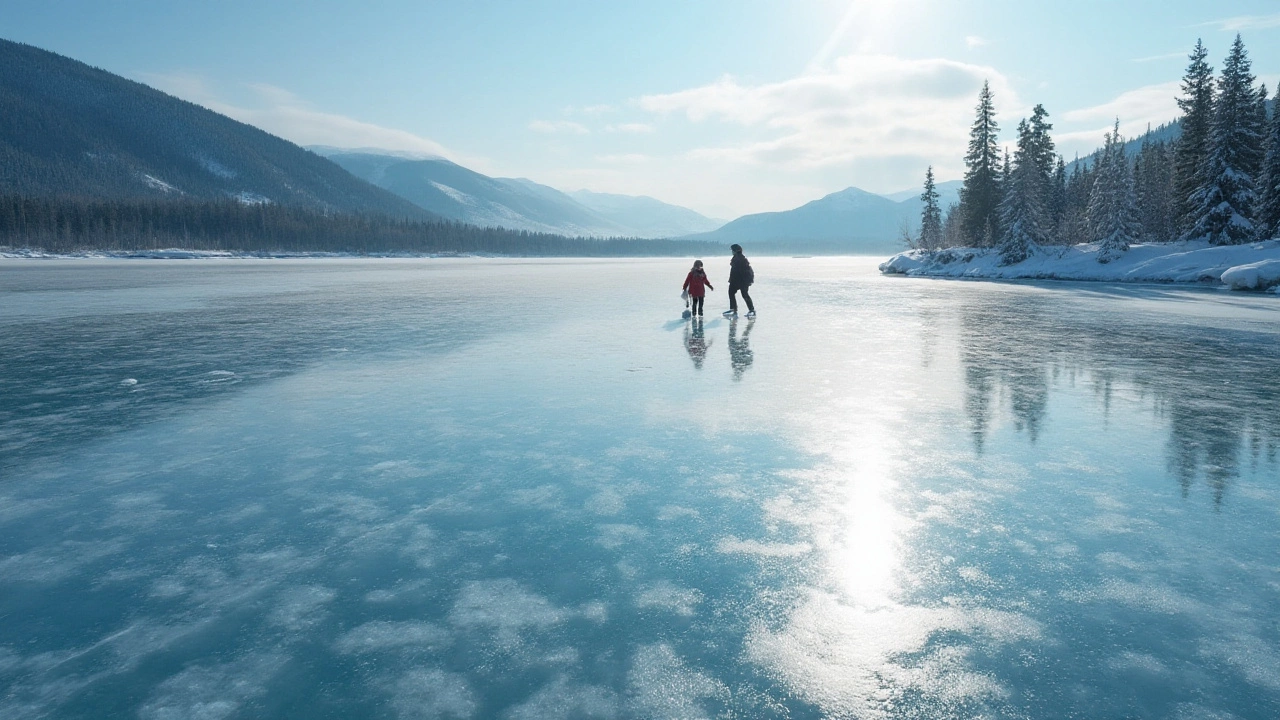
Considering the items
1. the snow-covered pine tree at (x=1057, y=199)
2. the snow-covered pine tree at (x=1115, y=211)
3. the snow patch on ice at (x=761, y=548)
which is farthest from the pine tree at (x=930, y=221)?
→ the snow patch on ice at (x=761, y=548)

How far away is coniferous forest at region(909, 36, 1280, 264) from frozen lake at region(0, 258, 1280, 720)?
40081 millimetres

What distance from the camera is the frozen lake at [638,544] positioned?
282cm

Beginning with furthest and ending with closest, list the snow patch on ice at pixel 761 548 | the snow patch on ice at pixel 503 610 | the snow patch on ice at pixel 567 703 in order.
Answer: the snow patch on ice at pixel 761 548, the snow patch on ice at pixel 503 610, the snow patch on ice at pixel 567 703

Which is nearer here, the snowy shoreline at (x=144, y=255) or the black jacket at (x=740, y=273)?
the black jacket at (x=740, y=273)

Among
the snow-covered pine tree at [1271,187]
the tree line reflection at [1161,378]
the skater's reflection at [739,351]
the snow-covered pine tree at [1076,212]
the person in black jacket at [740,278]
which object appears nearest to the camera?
the tree line reflection at [1161,378]

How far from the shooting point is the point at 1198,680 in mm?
2803

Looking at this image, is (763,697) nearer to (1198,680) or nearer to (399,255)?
(1198,680)

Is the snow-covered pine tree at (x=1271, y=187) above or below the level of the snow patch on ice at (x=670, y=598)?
above

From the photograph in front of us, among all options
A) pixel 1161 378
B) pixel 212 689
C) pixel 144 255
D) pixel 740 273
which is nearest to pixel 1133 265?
pixel 740 273

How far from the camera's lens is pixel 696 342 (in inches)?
539

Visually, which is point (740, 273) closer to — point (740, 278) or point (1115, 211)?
point (740, 278)

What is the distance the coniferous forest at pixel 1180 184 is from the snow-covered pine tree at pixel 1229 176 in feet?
0.20

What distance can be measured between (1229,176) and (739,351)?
44534 mm

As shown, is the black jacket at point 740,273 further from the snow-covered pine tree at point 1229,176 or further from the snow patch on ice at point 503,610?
the snow-covered pine tree at point 1229,176
